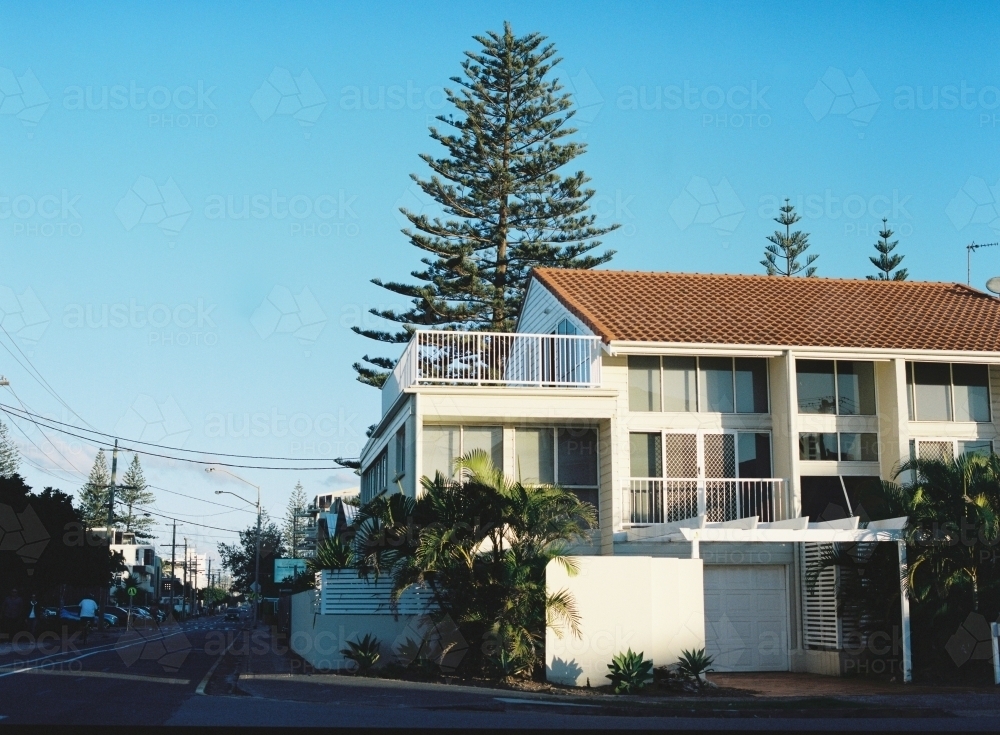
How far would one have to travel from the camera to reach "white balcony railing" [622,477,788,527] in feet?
81.1

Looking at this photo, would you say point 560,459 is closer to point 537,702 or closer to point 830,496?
point 830,496

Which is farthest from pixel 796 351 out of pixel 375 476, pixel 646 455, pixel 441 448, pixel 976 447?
pixel 375 476

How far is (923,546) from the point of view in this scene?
814 inches

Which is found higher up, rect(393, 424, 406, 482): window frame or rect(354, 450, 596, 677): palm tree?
rect(393, 424, 406, 482): window frame

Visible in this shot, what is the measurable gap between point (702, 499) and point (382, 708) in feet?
37.5

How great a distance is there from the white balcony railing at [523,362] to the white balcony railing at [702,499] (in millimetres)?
2523

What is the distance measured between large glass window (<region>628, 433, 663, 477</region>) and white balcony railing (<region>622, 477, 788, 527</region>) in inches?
12.0

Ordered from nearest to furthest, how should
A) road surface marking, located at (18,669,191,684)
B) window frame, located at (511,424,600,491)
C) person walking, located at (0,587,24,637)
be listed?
road surface marking, located at (18,669,191,684) → window frame, located at (511,424,600,491) → person walking, located at (0,587,24,637)

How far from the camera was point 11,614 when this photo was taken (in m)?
32.5

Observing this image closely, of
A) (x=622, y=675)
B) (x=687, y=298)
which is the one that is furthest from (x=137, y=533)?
(x=622, y=675)

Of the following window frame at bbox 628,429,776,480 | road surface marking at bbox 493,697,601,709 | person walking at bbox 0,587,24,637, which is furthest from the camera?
person walking at bbox 0,587,24,637

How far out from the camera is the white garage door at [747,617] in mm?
23922

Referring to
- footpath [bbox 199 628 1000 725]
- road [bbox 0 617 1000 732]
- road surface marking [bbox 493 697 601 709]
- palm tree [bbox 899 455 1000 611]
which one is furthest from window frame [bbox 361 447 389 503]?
palm tree [bbox 899 455 1000 611]

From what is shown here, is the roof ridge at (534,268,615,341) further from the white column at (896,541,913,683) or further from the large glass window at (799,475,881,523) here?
the white column at (896,541,913,683)
